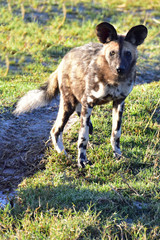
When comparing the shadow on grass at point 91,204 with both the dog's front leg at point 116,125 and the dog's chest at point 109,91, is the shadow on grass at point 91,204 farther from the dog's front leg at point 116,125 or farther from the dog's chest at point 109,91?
the dog's chest at point 109,91

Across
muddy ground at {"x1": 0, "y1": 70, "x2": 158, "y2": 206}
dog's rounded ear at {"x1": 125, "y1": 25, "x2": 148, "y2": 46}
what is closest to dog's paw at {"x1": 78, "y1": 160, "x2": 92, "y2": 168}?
muddy ground at {"x1": 0, "y1": 70, "x2": 158, "y2": 206}

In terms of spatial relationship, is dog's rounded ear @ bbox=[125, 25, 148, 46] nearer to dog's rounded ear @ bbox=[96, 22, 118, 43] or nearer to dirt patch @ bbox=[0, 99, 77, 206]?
dog's rounded ear @ bbox=[96, 22, 118, 43]

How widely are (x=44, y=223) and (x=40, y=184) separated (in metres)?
0.76

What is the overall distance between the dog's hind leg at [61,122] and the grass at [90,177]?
0.15m

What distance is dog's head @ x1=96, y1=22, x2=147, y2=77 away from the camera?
359 centimetres

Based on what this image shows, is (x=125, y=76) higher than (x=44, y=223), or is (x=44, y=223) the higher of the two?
Result: (x=125, y=76)

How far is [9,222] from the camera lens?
3100 millimetres

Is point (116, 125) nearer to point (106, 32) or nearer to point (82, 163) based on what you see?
point (82, 163)

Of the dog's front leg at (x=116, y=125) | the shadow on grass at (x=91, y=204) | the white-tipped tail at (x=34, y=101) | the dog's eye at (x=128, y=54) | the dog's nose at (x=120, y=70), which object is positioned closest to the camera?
the shadow on grass at (x=91, y=204)

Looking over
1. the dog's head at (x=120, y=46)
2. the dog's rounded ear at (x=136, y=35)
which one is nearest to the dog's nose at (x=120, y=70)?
the dog's head at (x=120, y=46)

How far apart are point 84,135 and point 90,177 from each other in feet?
1.65

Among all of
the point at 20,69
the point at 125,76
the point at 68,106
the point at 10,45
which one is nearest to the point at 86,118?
the point at 68,106

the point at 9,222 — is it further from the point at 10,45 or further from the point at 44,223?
the point at 10,45

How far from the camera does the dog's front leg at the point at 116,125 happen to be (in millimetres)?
4164
